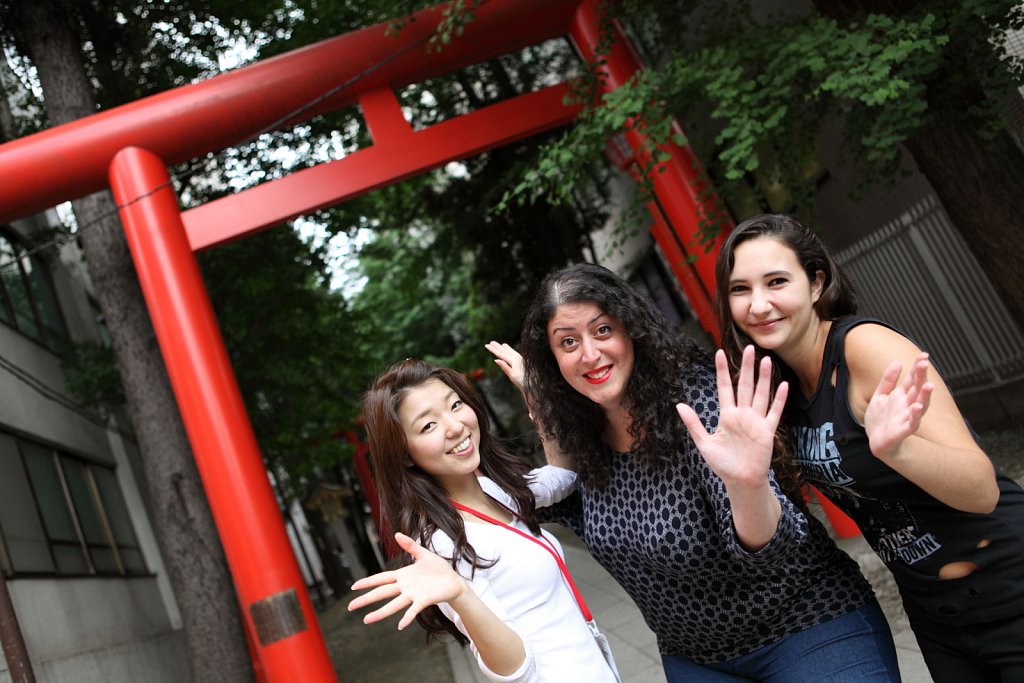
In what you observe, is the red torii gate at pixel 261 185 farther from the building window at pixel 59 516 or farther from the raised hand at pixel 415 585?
the raised hand at pixel 415 585

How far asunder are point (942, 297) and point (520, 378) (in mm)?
5839

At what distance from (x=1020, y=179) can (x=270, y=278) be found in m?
7.95

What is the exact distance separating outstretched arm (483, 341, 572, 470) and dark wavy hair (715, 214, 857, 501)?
24.6 inches

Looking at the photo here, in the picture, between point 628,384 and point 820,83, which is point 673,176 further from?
point 628,384

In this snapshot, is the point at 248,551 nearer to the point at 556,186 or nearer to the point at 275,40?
the point at 556,186

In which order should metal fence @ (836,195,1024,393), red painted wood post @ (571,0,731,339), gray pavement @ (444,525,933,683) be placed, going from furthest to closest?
1. metal fence @ (836,195,1024,393)
2. red painted wood post @ (571,0,731,339)
3. gray pavement @ (444,525,933,683)

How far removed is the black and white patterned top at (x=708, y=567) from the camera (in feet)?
6.61

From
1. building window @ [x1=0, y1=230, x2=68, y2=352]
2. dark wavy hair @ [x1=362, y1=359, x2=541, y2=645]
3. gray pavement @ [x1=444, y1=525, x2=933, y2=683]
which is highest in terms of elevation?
building window @ [x1=0, y1=230, x2=68, y2=352]

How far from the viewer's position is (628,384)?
2199mm

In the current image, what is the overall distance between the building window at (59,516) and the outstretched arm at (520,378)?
577 cm

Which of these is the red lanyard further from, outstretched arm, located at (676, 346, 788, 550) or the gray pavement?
the gray pavement

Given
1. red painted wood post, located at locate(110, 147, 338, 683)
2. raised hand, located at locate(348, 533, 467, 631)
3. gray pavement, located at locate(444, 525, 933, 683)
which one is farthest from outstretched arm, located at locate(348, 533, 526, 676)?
red painted wood post, located at locate(110, 147, 338, 683)

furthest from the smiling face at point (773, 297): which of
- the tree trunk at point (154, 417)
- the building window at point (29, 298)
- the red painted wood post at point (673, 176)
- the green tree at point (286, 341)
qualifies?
the building window at point (29, 298)

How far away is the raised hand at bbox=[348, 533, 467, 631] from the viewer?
1755 millimetres
